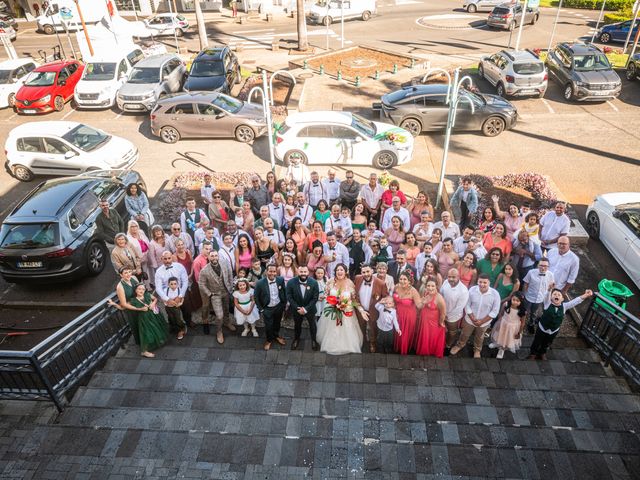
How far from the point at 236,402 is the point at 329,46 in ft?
86.0

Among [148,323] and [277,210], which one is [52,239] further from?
[277,210]

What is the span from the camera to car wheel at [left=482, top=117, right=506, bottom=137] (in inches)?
626

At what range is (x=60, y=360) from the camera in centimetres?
649

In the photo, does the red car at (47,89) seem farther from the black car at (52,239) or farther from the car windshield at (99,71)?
the black car at (52,239)

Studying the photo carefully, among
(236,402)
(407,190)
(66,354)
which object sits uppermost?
(66,354)

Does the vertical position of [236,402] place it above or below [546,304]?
below

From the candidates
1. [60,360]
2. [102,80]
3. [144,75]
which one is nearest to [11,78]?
[102,80]

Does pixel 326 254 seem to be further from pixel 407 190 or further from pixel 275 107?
pixel 275 107

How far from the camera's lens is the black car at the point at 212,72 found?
19.0m

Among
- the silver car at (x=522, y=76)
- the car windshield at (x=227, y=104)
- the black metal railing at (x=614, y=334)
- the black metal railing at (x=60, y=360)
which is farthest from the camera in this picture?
the silver car at (x=522, y=76)

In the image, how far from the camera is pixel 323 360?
23.5ft

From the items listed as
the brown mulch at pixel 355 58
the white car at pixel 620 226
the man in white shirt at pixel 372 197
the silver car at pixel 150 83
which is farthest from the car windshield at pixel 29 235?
the brown mulch at pixel 355 58

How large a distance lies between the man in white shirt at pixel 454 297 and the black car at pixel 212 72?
591 inches

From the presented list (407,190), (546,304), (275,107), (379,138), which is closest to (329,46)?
(275,107)
